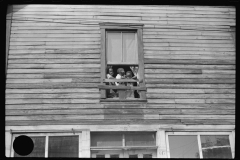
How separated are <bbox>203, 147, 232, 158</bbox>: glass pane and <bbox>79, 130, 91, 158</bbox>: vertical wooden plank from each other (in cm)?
296

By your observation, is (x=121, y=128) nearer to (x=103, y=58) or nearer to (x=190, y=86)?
(x=103, y=58)

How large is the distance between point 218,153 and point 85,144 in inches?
134

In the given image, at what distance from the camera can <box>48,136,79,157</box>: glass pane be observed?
26.3 ft

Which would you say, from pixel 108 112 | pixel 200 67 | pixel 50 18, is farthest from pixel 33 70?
pixel 200 67

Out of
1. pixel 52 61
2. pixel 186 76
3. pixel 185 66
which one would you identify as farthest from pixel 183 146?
pixel 52 61

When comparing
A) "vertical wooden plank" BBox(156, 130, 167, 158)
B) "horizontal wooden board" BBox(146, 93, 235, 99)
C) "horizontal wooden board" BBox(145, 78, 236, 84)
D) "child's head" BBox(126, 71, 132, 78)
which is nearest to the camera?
"vertical wooden plank" BBox(156, 130, 167, 158)

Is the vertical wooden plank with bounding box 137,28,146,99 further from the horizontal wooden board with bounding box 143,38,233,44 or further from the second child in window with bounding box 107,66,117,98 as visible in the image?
the second child in window with bounding box 107,66,117,98

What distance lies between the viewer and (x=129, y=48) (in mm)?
9719

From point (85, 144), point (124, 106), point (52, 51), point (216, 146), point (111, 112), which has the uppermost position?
point (52, 51)

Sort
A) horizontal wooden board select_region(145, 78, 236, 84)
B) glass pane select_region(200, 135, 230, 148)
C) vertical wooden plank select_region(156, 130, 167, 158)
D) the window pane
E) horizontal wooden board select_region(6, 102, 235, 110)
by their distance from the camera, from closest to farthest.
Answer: vertical wooden plank select_region(156, 130, 167, 158), the window pane, glass pane select_region(200, 135, 230, 148), horizontal wooden board select_region(6, 102, 235, 110), horizontal wooden board select_region(145, 78, 236, 84)

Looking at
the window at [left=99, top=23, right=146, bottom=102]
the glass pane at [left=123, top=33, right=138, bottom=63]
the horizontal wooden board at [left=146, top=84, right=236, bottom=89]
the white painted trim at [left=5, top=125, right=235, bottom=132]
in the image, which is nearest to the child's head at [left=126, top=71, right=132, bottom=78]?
the window at [left=99, top=23, right=146, bottom=102]

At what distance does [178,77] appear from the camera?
29.8 ft

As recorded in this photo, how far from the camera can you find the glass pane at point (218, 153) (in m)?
8.23

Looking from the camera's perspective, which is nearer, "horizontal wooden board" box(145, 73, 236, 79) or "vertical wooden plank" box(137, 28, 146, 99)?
"vertical wooden plank" box(137, 28, 146, 99)
